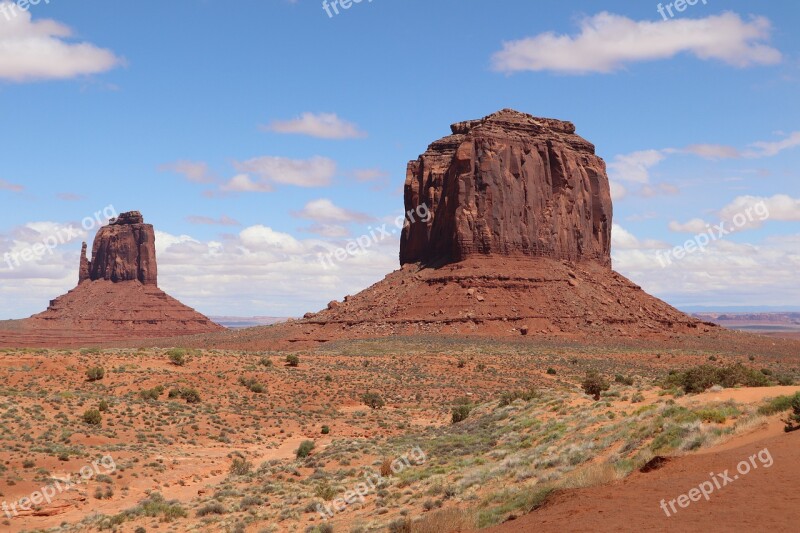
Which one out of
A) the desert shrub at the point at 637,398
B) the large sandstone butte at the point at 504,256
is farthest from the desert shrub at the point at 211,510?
the large sandstone butte at the point at 504,256

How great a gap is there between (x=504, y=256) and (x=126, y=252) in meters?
97.1

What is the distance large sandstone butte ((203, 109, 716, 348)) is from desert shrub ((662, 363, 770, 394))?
2196 inches

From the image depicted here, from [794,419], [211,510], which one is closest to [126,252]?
[211,510]

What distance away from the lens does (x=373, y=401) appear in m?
44.5

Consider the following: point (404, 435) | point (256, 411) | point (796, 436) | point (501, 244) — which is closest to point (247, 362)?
point (256, 411)

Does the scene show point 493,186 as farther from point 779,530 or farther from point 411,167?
point 779,530

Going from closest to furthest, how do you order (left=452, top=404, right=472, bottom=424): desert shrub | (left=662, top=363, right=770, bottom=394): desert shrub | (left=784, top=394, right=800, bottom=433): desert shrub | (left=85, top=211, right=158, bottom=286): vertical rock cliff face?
(left=784, top=394, right=800, bottom=433): desert shrub
(left=662, top=363, right=770, bottom=394): desert shrub
(left=452, top=404, right=472, bottom=424): desert shrub
(left=85, top=211, right=158, bottom=286): vertical rock cliff face

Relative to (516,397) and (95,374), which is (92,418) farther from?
(516,397)

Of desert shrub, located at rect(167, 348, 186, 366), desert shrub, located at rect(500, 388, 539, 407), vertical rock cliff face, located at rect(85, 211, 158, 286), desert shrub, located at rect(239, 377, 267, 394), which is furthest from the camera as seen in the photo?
vertical rock cliff face, located at rect(85, 211, 158, 286)

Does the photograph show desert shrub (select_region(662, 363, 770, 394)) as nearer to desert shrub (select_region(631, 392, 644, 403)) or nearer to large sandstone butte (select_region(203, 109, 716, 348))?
desert shrub (select_region(631, 392, 644, 403))

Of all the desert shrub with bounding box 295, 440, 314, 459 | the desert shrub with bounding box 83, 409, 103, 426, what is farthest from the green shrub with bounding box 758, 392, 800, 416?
the desert shrub with bounding box 83, 409, 103, 426

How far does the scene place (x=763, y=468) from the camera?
13.3m

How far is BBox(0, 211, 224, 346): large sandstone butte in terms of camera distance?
146750 mm

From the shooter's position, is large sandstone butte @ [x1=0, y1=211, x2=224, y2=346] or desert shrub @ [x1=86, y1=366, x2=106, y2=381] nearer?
desert shrub @ [x1=86, y1=366, x2=106, y2=381]
